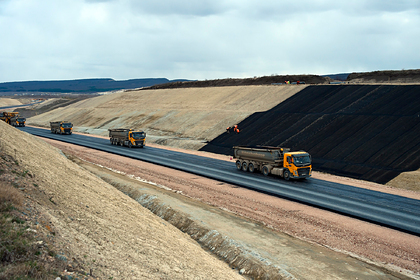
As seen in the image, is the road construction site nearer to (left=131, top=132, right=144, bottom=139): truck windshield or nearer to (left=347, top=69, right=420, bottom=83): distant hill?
(left=131, top=132, right=144, bottom=139): truck windshield

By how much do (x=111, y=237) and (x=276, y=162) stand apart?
21.0m

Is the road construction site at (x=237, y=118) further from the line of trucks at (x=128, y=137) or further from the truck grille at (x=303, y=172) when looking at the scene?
the line of trucks at (x=128, y=137)

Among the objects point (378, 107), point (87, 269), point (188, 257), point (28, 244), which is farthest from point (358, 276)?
point (378, 107)

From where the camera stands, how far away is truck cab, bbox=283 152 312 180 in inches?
1161

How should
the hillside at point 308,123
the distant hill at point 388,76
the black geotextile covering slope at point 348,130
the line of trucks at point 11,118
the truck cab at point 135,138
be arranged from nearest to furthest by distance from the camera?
the black geotextile covering slope at point 348,130
the hillside at point 308,123
the truck cab at point 135,138
the distant hill at point 388,76
the line of trucks at point 11,118

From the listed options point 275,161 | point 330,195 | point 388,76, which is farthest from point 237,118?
point 330,195

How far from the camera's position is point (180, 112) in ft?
240

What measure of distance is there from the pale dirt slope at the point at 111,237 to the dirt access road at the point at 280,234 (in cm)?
162

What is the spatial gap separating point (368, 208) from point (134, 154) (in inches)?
1122

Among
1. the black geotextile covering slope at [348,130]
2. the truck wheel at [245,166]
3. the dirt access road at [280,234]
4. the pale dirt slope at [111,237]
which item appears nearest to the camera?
the pale dirt slope at [111,237]

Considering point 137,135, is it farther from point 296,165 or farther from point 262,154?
point 296,165

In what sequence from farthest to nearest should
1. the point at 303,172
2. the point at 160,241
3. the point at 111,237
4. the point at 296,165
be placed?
the point at 303,172, the point at 296,165, the point at 160,241, the point at 111,237

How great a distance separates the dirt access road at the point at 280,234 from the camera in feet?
46.1

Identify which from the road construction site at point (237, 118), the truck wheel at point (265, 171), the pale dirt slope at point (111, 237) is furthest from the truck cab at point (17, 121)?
the pale dirt slope at point (111, 237)
